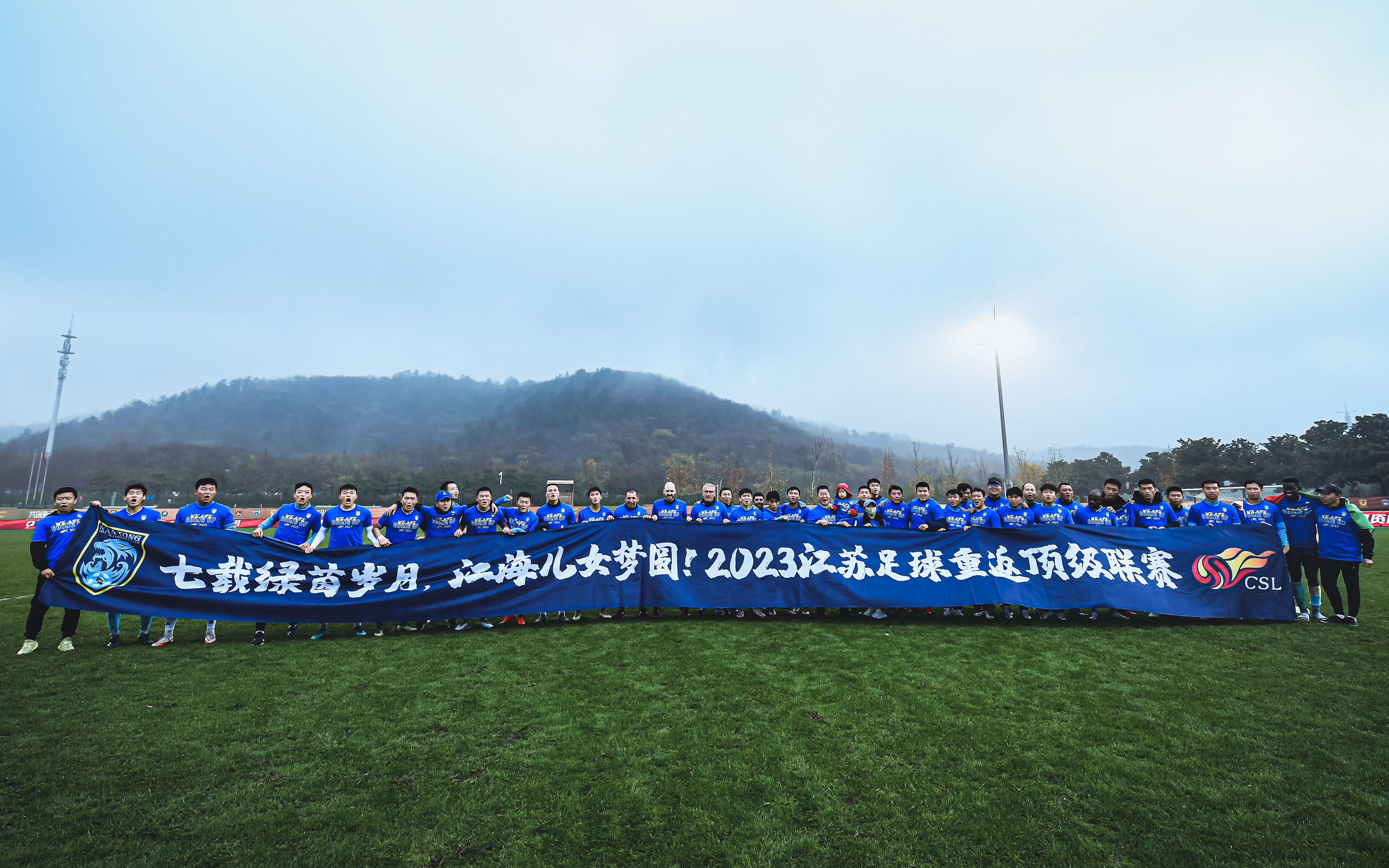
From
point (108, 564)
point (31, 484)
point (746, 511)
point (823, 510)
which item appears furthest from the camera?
point (31, 484)

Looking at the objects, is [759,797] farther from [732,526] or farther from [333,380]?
[333,380]

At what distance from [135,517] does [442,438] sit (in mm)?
138325

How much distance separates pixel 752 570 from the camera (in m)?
7.80

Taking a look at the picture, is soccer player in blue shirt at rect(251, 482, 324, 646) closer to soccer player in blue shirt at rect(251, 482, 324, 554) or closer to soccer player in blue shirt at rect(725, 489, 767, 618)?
soccer player in blue shirt at rect(251, 482, 324, 554)

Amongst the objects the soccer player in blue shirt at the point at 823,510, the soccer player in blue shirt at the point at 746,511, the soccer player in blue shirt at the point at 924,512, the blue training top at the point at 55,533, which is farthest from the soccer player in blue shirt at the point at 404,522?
the soccer player in blue shirt at the point at 924,512

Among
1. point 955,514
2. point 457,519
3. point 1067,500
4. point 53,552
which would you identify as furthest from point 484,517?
point 1067,500

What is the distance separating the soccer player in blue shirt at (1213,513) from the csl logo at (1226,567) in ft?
2.12

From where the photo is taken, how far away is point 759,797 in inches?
129

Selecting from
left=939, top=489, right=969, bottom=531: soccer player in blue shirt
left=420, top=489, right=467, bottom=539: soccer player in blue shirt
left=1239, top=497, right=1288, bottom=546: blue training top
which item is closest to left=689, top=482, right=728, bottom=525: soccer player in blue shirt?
left=420, top=489, right=467, bottom=539: soccer player in blue shirt

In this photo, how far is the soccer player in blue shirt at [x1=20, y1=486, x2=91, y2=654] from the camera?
6.14 meters

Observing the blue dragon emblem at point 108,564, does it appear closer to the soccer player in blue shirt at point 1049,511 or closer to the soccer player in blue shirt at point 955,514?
the soccer player in blue shirt at point 955,514

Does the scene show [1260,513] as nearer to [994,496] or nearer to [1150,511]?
[1150,511]

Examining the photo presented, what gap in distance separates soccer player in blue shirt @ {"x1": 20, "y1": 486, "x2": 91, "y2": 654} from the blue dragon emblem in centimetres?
27

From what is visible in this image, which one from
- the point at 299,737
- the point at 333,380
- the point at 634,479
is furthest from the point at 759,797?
the point at 333,380
